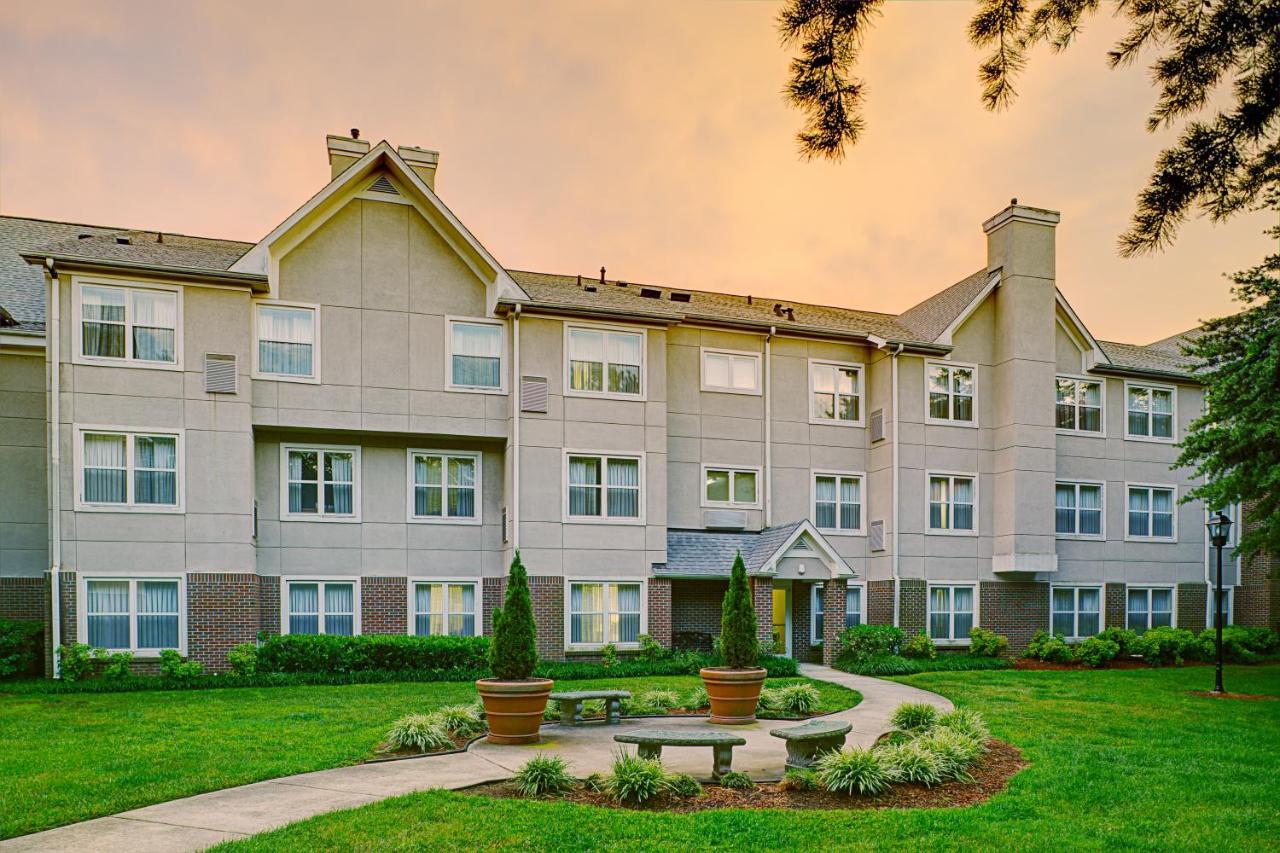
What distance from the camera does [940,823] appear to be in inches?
303

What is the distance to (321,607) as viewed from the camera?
786 inches

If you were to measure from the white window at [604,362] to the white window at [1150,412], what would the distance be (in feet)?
48.9

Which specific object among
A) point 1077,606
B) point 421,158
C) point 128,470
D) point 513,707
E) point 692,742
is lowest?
point 1077,606

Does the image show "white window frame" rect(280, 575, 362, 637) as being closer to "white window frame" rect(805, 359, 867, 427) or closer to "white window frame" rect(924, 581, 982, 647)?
"white window frame" rect(805, 359, 867, 427)

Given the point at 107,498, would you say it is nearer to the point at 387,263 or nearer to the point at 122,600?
the point at 122,600

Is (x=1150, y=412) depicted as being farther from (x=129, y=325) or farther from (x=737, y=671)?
(x=129, y=325)

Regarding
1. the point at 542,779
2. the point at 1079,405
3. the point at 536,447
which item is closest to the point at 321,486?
the point at 536,447

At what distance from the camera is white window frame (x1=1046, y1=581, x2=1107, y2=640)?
82.3ft

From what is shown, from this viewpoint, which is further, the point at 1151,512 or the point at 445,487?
the point at 1151,512

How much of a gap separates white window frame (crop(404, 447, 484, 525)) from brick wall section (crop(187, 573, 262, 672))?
3.80 metres

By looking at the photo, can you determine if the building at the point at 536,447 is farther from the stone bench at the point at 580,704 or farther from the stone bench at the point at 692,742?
the stone bench at the point at 692,742

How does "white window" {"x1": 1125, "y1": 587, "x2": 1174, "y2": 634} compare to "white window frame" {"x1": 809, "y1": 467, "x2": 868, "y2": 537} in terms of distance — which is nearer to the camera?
"white window frame" {"x1": 809, "y1": 467, "x2": 868, "y2": 537}

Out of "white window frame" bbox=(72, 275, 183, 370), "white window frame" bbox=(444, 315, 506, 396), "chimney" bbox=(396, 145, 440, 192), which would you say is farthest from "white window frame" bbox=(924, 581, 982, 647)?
"white window frame" bbox=(72, 275, 183, 370)

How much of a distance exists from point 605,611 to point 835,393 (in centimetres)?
849
